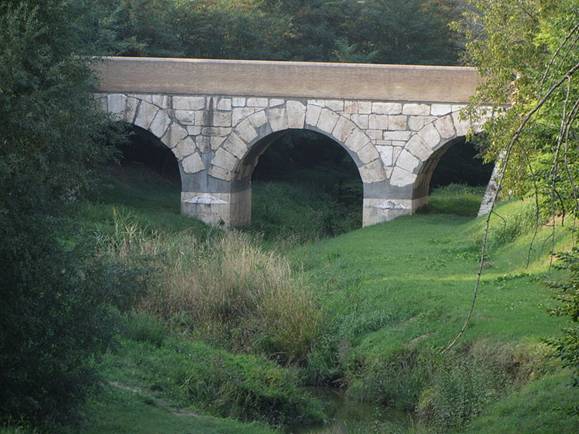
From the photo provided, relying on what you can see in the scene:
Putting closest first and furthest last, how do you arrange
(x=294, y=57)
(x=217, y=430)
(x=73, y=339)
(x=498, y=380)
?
(x=73, y=339)
(x=217, y=430)
(x=498, y=380)
(x=294, y=57)

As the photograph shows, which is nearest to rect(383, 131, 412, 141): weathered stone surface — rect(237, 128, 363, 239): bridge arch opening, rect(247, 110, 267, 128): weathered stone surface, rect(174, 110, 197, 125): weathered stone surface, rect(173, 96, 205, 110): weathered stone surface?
rect(237, 128, 363, 239): bridge arch opening

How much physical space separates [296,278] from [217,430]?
624 cm

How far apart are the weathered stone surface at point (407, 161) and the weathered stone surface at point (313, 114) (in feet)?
6.50

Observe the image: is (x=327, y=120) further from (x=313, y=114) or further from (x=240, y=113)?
(x=240, y=113)

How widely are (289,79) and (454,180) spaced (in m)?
12.5

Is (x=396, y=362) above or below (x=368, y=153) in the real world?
below

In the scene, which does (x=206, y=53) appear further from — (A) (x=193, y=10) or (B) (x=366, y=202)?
(B) (x=366, y=202)

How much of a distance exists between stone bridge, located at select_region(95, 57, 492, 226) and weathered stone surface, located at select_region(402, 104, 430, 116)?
2cm

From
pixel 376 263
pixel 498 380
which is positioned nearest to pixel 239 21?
pixel 376 263

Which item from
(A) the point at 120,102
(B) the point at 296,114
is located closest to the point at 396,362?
(B) the point at 296,114

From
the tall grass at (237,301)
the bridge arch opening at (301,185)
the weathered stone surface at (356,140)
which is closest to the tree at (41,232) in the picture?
the tall grass at (237,301)

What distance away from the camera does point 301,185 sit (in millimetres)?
33031

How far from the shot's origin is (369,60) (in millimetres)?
34719

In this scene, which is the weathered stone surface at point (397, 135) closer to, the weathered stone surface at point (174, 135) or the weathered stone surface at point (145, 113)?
the weathered stone surface at point (174, 135)
